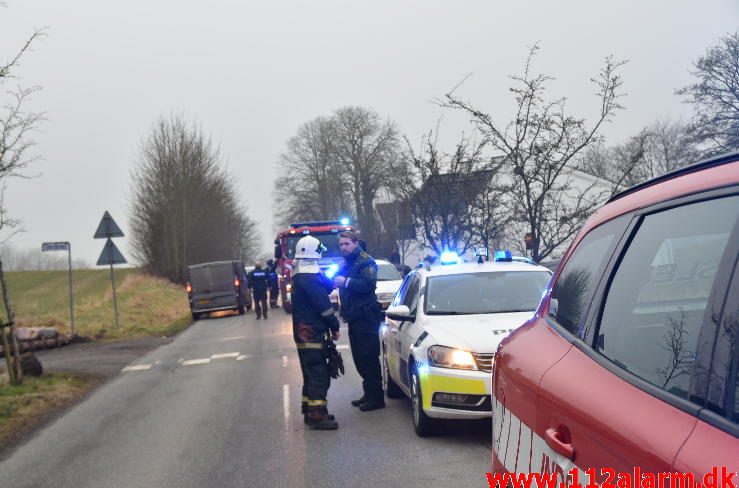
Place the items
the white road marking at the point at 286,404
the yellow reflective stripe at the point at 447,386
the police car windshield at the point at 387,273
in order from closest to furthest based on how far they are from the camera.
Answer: the yellow reflective stripe at the point at 447,386 → the white road marking at the point at 286,404 → the police car windshield at the point at 387,273

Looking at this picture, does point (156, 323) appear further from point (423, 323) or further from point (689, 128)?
point (423, 323)

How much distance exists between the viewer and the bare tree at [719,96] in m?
23.7

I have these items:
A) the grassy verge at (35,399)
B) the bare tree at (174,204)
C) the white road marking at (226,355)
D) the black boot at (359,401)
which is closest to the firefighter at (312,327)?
the black boot at (359,401)

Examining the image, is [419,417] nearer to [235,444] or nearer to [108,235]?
[235,444]

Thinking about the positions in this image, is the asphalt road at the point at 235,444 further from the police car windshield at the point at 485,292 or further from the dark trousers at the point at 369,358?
the police car windshield at the point at 485,292

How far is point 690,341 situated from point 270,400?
28.5 ft

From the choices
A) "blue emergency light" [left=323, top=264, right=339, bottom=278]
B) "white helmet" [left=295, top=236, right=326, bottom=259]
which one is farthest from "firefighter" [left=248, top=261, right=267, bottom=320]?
"white helmet" [left=295, top=236, right=326, bottom=259]

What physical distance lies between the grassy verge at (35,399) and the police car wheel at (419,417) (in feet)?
14.5

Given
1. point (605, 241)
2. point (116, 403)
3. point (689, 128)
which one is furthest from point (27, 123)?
point (689, 128)

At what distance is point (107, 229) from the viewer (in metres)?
22.5

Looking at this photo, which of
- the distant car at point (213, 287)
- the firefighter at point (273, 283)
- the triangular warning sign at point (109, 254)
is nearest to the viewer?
the triangular warning sign at point (109, 254)

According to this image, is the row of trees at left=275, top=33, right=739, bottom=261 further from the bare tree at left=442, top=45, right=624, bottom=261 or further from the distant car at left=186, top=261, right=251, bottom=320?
the distant car at left=186, top=261, right=251, bottom=320

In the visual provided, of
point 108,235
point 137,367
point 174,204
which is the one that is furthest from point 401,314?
point 174,204

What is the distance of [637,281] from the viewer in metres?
2.44
